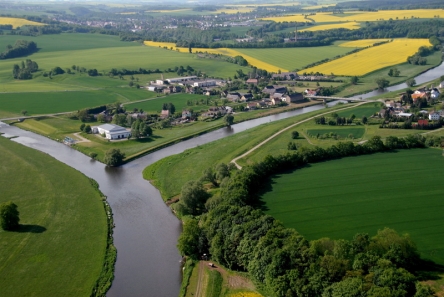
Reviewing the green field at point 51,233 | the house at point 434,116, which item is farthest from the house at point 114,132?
the house at point 434,116

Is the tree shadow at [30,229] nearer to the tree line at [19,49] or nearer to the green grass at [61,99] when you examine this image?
the green grass at [61,99]

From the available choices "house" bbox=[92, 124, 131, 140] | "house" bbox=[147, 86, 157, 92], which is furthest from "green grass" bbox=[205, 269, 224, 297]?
"house" bbox=[147, 86, 157, 92]

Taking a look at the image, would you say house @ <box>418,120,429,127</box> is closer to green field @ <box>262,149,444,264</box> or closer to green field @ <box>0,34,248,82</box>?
green field @ <box>262,149,444,264</box>

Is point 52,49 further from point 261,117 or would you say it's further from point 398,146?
point 398,146

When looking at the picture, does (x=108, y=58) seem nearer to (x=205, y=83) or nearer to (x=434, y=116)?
(x=205, y=83)

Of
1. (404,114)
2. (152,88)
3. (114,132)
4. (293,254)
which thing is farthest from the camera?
(152,88)

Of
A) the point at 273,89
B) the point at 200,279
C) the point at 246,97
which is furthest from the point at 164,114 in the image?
the point at 200,279
